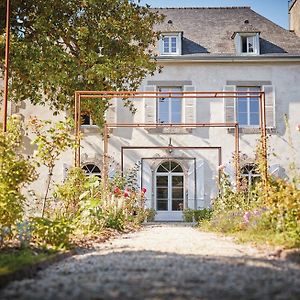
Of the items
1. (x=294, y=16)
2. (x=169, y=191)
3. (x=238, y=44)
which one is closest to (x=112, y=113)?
(x=169, y=191)

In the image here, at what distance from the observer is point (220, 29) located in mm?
19078

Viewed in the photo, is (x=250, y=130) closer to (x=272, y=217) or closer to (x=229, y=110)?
(x=229, y=110)

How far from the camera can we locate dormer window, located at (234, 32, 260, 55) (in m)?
17.9

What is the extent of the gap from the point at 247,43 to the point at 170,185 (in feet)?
16.7

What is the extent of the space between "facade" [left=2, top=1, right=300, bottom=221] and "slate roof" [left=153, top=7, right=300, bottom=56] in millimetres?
86

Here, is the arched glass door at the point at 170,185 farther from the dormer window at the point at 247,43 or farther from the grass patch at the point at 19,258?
the grass patch at the point at 19,258

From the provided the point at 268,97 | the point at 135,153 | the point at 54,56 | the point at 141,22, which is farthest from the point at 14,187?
the point at 268,97

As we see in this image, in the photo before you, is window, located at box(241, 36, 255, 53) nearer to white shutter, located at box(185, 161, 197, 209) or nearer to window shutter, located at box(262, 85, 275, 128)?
window shutter, located at box(262, 85, 275, 128)

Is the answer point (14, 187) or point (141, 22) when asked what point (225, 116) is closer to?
point (141, 22)

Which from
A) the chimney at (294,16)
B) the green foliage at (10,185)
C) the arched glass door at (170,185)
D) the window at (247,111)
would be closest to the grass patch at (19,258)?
the green foliage at (10,185)

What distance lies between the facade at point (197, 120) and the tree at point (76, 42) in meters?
5.13

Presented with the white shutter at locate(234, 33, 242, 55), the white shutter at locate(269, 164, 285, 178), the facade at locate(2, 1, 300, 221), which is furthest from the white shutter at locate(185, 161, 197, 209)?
the white shutter at locate(234, 33, 242, 55)

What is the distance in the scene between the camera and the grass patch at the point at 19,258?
3945mm

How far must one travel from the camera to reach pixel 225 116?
57.1 ft
